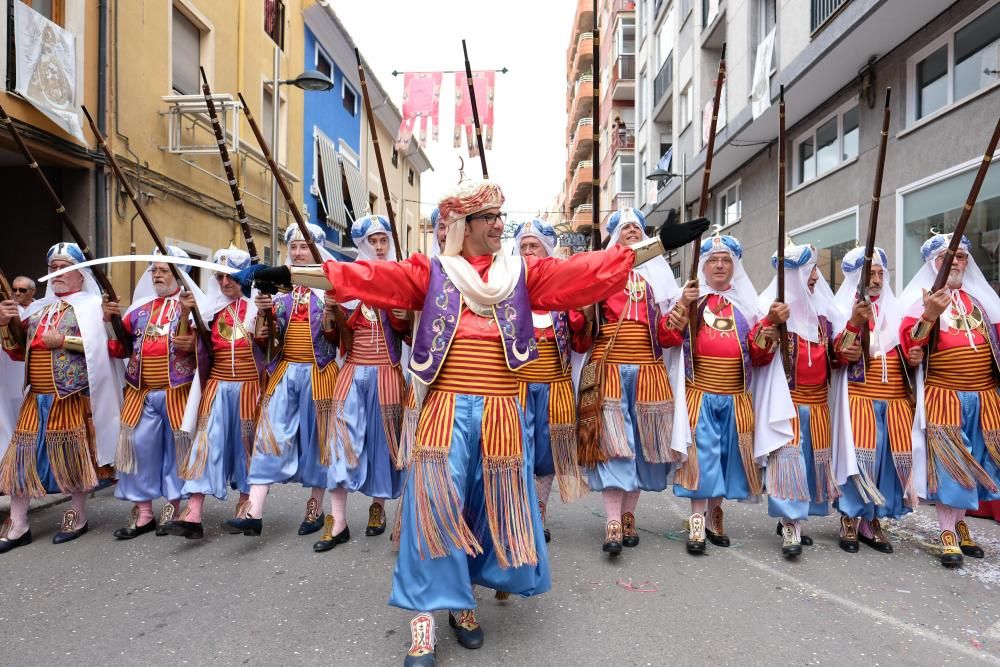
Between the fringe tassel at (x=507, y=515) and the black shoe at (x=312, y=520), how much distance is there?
2168 millimetres

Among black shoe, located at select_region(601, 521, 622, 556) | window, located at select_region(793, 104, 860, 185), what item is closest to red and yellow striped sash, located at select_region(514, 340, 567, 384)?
black shoe, located at select_region(601, 521, 622, 556)

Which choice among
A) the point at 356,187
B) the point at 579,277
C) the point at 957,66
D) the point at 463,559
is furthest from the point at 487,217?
the point at 356,187

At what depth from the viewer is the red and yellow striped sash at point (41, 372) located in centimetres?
478

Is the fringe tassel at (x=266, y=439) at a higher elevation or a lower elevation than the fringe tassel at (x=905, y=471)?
higher

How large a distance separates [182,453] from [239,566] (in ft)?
3.56

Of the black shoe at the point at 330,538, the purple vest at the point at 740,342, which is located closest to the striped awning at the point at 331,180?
the black shoe at the point at 330,538

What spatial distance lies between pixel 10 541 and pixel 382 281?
132 inches

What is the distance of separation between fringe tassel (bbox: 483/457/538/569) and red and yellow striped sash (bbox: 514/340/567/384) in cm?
146

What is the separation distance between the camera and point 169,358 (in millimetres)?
4914

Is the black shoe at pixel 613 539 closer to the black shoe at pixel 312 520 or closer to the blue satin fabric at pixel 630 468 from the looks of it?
the blue satin fabric at pixel 630 468

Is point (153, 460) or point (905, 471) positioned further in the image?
point (153, 460)

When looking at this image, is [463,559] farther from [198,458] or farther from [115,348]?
[115,348]

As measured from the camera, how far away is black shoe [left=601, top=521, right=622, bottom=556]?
430cm

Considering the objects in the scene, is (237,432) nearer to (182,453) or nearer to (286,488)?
(182,453)
